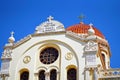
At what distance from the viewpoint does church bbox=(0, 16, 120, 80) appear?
29.4 meters

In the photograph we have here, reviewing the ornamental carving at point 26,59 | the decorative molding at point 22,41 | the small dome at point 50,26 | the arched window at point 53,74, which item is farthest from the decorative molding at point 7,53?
the arched window at point 53,74

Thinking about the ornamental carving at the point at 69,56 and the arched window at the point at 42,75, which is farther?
the arched window at the point at 42,75

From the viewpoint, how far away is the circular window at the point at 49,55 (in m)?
31.2

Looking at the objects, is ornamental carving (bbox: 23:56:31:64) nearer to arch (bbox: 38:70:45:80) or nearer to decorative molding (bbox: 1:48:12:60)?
decorative molding (bbox: 1:48:12:60)

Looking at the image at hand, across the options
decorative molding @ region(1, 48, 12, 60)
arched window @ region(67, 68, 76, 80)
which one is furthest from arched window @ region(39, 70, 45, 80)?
decorative molding @ region(1, 48, 12, 60)

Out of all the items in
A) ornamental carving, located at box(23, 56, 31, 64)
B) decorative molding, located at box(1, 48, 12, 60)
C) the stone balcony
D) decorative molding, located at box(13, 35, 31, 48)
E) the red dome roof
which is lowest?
the stone balcony

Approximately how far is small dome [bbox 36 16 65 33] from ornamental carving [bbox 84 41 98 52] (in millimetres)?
3106

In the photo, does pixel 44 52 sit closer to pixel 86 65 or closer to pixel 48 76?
pixel 48 76

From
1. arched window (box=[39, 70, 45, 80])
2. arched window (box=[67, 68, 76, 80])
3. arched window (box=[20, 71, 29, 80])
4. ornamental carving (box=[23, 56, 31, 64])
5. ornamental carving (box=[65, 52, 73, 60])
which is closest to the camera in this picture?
arched window (box=[67, 68, 76, 80])

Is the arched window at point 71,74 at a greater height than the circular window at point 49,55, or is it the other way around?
the circular window at point 49,55

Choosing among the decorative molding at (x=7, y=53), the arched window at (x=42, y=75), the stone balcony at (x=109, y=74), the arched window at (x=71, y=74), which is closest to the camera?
the stone balcony at (x=109, y=74)

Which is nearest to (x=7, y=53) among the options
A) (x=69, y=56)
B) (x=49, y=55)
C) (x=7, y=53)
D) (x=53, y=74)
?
(x=7, y=53)

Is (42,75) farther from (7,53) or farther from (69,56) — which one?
(7,53)

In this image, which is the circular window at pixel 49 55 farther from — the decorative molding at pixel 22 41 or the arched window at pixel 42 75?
the decorative molding at pixel 22 41
